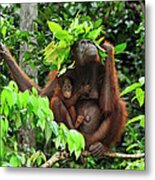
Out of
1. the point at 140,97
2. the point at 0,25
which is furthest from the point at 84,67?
the point at 0,25

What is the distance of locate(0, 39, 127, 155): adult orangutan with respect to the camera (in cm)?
257

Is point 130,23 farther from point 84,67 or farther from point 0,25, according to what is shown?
point 0,25

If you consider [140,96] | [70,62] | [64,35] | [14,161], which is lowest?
[14,161]

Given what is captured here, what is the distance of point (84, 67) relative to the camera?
2.61 metres

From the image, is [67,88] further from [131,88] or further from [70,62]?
[131,88]

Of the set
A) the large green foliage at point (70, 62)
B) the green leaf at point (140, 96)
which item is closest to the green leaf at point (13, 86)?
the large green foliage at point (70, 62)

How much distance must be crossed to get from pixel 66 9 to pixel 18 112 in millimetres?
539

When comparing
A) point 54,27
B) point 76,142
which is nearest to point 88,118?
point 76,142

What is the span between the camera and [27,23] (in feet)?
8.77

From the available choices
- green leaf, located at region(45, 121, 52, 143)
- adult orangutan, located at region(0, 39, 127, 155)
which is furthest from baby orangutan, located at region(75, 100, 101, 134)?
green leaf, located at region(45, 121, 52, 143)

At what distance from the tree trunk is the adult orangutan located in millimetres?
105

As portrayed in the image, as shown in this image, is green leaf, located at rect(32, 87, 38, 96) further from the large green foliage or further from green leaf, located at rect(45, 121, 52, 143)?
green leaf, located at rect(45, 121, 52, 143)

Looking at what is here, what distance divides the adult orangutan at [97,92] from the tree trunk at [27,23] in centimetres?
10

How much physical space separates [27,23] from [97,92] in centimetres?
48
